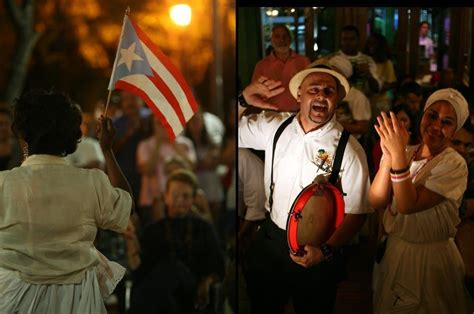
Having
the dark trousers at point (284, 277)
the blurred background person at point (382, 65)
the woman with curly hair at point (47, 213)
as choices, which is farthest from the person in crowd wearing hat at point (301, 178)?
the woman with curly hair at point (47, 213)

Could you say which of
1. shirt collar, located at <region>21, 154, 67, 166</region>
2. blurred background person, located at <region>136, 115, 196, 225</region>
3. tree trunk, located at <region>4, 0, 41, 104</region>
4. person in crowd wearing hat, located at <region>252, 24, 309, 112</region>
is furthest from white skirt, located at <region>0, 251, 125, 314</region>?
tree trunk, located at <region>4, 0, 41, 104</region>

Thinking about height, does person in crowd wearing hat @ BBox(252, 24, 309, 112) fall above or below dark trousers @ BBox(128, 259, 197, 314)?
above

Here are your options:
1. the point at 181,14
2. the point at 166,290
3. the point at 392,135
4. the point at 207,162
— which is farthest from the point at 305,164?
the point at 181,14

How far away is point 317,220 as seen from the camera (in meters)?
4.08

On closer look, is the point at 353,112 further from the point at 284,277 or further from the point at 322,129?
the point at 284,277

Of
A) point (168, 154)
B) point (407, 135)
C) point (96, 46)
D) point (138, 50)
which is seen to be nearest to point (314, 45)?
point (407, 135)

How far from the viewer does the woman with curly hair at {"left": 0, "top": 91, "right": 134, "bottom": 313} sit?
3.75m

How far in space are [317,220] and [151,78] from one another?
3.91 ft

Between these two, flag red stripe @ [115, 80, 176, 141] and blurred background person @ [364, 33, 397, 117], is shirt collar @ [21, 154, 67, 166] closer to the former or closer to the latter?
flag red stripe @ [115, 80, 176, 141]

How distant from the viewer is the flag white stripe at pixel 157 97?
4.08 metres

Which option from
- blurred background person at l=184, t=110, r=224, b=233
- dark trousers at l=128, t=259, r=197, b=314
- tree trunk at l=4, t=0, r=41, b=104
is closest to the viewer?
dark trousers at l=128, t=259, r=197, b=314

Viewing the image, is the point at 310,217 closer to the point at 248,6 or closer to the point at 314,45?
the point at 314,45

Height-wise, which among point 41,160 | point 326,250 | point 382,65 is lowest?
point 326,250

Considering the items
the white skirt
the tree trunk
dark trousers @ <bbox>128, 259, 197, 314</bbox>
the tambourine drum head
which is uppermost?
the tree trunk
